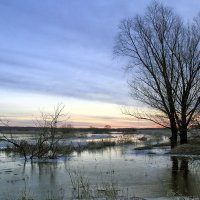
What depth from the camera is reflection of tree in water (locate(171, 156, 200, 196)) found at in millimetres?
12262

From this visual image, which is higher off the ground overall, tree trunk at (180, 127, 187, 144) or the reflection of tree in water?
tree trunk at (180, 127, 187, 144)

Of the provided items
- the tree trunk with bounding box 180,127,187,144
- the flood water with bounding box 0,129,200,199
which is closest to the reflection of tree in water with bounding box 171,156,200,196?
the flood water with bounding box 0,129,200,199

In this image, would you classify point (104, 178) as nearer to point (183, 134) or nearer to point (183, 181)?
point (183, 181)

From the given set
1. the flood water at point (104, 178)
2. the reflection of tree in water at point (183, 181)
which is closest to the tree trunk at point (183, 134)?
the flood water at point (104, 178)

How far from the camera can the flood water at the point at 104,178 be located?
12.4m

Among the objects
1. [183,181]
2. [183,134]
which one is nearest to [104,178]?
[183,181]

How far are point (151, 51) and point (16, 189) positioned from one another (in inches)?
807

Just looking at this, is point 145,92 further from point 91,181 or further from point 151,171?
point 91,181

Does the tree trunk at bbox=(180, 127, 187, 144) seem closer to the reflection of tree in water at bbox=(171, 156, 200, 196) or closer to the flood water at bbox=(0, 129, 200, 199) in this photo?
the flood water at bbox=(0, 129, 200, 199)

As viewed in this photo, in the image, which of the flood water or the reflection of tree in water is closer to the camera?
the reflection of tree in water

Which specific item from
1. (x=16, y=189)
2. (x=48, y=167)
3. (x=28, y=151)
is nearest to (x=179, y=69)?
(x=28, y=151)

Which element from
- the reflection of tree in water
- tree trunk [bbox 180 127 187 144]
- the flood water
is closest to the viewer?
the reflection of tree in water

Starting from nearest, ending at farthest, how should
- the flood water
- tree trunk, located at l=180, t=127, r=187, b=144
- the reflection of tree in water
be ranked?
1. the reflection of tree in water
2. the flood water
3. tree trunk, located at l=180, t=127, r=187, b=144

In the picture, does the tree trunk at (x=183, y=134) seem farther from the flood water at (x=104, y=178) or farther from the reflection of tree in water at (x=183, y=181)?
the reflection of tree in water at (x=183, y=181)
